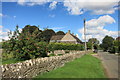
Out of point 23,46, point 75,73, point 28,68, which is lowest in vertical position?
point 75,73

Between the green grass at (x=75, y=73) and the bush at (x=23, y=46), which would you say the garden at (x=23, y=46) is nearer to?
the bush at (x=23, y=46)

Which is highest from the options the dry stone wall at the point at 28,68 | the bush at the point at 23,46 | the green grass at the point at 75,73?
the bush at the point at 23,46

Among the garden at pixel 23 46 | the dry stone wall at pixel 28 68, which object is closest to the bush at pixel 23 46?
the garden at pixel 23 46

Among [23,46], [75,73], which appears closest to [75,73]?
[75,73]

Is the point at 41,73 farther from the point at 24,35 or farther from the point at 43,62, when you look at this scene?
the point at 24,35

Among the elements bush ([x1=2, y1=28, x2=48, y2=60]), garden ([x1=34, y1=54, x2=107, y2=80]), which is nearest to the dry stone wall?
garden ([x1=34, y1=54, x2=107, y2=80])

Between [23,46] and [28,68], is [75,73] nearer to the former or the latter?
[28,68]

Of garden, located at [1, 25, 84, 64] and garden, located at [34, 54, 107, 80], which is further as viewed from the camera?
garden, located at [1, 25, 84, 64]

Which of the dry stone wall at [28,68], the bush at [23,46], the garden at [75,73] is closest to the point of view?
the dry stone wall at [28,68]

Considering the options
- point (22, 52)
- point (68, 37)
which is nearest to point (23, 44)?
point (22, 52)

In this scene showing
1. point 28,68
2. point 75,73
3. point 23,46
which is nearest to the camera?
point 28,68

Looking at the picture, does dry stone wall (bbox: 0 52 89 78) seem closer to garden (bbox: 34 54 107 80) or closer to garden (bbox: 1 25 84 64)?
garden (bbox: 34 54 107 80)

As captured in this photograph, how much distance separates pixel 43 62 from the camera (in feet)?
26.4

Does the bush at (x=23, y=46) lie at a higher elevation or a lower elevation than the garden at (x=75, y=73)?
higher
